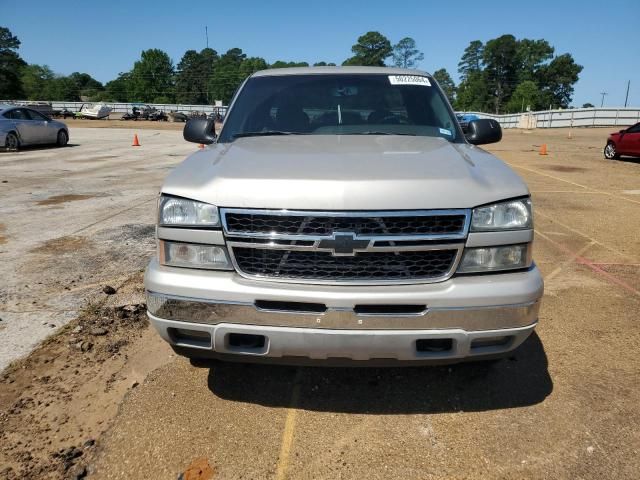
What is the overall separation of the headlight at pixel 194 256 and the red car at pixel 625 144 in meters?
18.0

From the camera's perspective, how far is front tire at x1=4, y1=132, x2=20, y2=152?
16.9 meters

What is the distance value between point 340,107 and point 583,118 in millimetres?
47307

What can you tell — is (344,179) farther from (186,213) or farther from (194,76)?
(194,76)

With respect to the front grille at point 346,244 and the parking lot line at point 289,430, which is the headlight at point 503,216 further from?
the parking lot line at point 289,430

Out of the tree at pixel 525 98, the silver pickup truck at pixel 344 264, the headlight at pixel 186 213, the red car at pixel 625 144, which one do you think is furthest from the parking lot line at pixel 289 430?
the tree at pixel 525 98

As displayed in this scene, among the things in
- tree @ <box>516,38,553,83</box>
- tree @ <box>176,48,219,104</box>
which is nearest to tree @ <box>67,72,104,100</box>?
tree @ <box>176,48,219,104</box>

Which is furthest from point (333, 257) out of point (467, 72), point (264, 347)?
point (467, 72)

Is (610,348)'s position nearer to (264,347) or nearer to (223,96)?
(264,347)

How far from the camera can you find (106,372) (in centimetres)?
312

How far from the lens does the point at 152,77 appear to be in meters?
127

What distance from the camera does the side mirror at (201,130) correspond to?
375cm

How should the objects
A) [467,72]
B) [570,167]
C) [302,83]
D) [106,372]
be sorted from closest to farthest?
[106,372] < [302,83] < [570,167] < [467,72]

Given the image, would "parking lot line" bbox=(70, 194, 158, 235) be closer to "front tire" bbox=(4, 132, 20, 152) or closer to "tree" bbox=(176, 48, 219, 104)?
"front tire" bbox=(4, 132, 20, 152)

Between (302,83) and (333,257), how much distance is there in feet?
6.97
